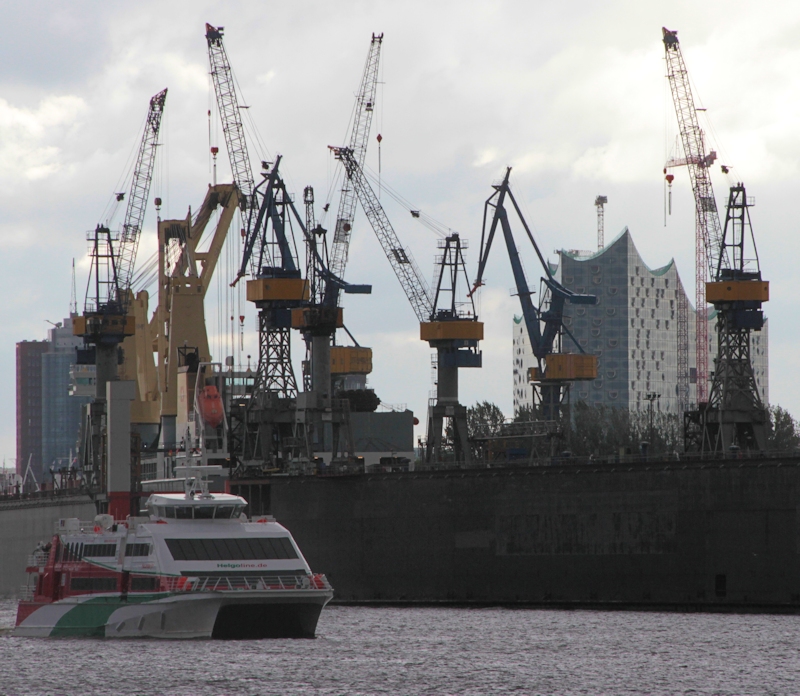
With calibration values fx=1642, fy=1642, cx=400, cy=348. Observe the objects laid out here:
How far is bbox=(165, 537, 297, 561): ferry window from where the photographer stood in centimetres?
7781

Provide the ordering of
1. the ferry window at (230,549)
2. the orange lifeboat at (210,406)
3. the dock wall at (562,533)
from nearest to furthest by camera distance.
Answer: the ferry window at (230,549) → the dock wall at (562,533) → the orange lifeboat at (210,406)

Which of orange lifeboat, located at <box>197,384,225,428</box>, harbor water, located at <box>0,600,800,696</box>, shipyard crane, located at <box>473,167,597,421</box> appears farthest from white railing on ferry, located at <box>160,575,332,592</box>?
shipyard crane, located at <box>473,167,597,421</box>

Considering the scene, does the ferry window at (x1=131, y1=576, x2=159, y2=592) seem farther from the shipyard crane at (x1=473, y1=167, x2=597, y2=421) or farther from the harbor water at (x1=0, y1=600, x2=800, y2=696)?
the shipyard crane at (x1=473, y1=167, x2=597, y2=421)

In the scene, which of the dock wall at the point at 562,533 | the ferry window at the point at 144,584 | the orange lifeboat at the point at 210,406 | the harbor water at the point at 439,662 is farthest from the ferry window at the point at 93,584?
the orange lifeboat at the point at 210,406

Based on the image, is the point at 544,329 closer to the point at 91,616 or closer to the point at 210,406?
the point at 210,406

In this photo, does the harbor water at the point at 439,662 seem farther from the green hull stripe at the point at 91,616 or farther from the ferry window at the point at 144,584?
the ferry window at the point at 144,584

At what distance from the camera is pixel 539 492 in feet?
382

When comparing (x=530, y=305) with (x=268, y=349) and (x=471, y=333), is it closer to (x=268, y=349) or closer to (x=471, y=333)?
(x=471, y=333)

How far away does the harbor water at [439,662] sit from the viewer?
227 feet

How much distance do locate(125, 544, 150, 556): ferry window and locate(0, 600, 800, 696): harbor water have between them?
4.33 m

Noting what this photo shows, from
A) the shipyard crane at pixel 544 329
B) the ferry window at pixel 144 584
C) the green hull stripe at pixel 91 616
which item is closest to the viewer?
the ferry window at pixel 144 584

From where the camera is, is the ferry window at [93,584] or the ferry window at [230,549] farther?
the ferry window at [93,584]

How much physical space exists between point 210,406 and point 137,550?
5561cm

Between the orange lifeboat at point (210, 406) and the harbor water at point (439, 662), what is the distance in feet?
128
